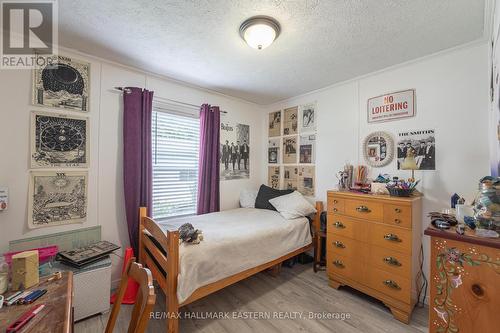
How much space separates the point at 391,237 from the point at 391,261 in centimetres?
22

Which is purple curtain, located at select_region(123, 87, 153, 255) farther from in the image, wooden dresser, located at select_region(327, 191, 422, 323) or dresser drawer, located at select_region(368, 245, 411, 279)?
dresser drawer, located at select_region(368, 245, 411, 279)

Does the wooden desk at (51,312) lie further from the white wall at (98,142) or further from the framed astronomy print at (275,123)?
the framed astronomy print at (275,123)

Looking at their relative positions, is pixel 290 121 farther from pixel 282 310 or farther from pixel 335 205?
pixel 282 310

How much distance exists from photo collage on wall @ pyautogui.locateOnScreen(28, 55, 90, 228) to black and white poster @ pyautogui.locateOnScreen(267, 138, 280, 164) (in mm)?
2525

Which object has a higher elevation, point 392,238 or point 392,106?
point 392,106

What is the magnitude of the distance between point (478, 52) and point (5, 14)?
3862mm

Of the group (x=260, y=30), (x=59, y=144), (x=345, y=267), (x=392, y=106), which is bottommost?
(x=345, y=267)

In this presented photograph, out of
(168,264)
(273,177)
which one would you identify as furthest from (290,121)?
(168,264)

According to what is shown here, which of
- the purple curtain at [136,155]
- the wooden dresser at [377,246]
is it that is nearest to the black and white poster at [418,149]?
the wooden dresser at [377,246]

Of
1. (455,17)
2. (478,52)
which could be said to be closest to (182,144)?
(455,17)

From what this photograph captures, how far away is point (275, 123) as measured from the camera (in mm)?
3607

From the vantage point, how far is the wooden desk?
31.2 inches

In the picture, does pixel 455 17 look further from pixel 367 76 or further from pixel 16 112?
pixel 16 112

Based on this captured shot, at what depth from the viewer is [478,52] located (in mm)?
1859
